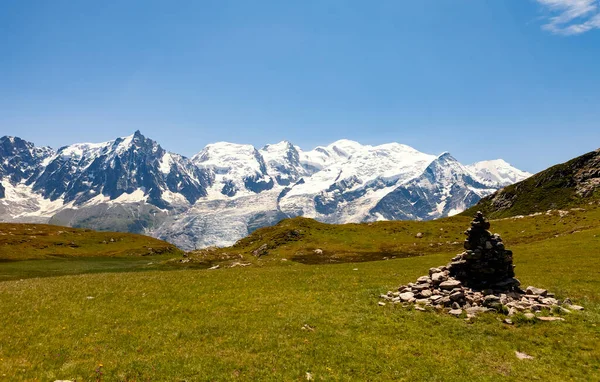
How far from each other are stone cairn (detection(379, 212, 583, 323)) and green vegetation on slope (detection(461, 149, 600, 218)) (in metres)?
147

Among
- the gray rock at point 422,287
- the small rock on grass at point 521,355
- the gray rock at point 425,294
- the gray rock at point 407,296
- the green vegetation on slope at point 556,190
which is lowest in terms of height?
the small rock on grass at point 521,355

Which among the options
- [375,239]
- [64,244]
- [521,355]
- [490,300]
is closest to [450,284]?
[490,300]

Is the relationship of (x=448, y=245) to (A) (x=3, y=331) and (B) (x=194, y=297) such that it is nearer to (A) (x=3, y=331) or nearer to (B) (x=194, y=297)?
(B) (x=194, y=297)

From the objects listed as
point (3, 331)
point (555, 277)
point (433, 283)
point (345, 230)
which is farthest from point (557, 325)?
point (345, 230)

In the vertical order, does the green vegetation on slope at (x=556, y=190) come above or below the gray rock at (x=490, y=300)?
above

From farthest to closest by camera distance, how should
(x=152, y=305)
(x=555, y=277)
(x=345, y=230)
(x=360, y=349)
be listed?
(x=345, y=230) < (x=555, y=277) < (x=152, y=305) < (x=360, y=349)

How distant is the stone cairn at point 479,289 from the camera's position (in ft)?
96.5

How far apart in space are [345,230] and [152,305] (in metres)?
88.5

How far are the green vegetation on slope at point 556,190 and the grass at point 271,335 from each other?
141509mm

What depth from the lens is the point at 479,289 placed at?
3228cm

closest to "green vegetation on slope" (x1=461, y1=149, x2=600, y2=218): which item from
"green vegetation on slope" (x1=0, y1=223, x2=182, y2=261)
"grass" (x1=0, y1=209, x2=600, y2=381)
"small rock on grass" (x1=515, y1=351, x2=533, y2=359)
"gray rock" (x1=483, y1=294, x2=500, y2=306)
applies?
"grass" (x1=0, y1=209, x2=600, y2=381)

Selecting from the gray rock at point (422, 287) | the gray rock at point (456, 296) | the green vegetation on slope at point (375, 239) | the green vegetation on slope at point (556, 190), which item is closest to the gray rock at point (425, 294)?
the gray rock at point (422, 287)

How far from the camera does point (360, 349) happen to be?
78.1ft

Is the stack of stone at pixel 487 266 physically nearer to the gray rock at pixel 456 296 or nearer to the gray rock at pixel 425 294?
the gray rock at pixel 456 296
